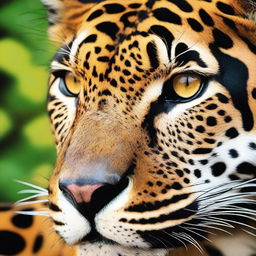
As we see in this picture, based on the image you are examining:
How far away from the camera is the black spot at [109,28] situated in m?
2.49

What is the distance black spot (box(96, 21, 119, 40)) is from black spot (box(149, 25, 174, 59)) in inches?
5.9

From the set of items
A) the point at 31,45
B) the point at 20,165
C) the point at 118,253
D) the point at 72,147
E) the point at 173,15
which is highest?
the point at 173,15

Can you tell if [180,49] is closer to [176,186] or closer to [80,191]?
[176,186]

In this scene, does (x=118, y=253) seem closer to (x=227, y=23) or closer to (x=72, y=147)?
(x=72, y=147)

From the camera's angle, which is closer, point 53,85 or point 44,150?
point 53,85

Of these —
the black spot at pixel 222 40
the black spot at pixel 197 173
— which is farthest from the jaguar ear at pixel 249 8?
the black spot at pixel 197 173

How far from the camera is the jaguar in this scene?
2186 mm

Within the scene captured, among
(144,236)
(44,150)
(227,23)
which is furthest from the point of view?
(44,150)

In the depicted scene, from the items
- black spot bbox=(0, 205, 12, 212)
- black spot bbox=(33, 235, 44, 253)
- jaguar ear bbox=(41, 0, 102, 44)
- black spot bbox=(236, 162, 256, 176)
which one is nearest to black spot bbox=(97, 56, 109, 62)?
jaguar ear bbox=(41, 0, 102, 44)

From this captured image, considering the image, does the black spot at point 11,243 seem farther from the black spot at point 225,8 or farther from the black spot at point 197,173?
the black spot at point 225,8

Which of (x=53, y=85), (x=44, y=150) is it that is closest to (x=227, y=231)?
(x=53, y=85)

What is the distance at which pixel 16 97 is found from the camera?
4.21 metres

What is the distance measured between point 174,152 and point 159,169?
93 mm

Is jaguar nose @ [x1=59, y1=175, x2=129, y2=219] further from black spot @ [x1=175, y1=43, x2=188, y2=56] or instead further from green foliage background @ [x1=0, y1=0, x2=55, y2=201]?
green foliage background @ [x1=0, y1=0, x2=55, y2=201]
